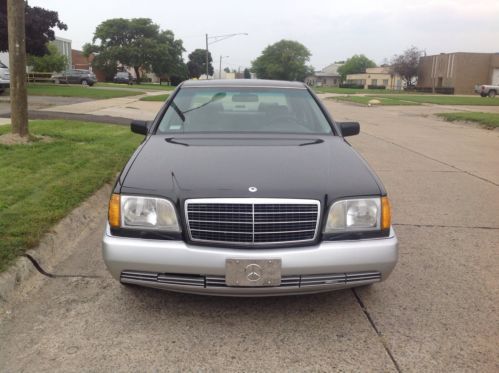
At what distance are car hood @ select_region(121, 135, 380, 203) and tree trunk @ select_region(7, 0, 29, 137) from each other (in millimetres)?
5010

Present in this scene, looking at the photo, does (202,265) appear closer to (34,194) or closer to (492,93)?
(34,194)

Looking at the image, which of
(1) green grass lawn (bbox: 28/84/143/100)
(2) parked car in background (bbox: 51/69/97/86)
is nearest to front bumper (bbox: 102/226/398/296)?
(1) green grass lawn (bbox: 28/84/143/100)

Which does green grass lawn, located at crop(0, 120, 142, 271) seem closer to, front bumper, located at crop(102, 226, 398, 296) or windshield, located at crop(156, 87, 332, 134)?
front bumper, located at crop(102, 226, 398, 296)

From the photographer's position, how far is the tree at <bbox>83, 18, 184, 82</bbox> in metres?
68.8

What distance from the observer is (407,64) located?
244 feet

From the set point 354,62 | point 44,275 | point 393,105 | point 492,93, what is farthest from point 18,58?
point 354,62

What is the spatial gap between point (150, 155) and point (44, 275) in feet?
4.18

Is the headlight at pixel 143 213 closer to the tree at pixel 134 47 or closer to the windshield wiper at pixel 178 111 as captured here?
the windshield wiper at pixel 178 111

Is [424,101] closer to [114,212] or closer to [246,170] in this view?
[246,170]

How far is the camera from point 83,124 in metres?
12.0

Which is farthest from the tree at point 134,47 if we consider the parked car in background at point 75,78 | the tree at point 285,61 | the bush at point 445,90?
the tree at point 285,61

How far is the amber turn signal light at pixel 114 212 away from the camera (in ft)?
9.91

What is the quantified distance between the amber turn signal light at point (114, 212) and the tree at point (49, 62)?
2027 inches

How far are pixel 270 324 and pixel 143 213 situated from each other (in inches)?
41.1
